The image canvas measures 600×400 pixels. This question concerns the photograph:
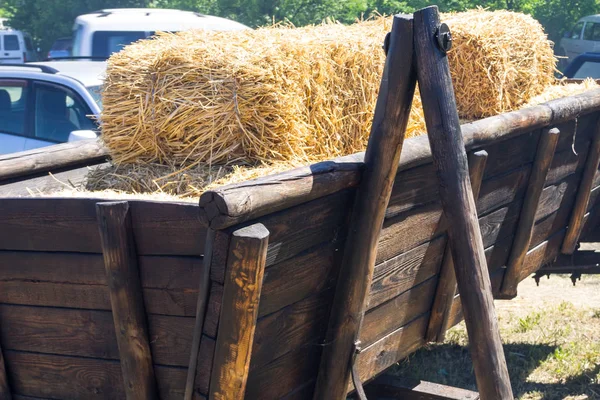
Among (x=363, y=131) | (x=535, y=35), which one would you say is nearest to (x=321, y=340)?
(x=363, y=131)

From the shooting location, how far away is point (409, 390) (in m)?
3.41

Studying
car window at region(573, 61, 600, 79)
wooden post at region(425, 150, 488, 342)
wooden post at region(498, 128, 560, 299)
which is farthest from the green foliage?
wooden post at region(425, 150, 488, 342)

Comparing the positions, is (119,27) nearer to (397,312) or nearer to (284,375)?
(397,312)

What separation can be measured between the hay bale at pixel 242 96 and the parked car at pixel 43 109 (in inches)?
165

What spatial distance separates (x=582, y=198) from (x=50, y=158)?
2.65m

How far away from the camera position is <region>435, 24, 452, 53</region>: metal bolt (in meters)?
2.37

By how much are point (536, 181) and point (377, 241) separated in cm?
139

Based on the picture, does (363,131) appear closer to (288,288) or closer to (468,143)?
(468,143)

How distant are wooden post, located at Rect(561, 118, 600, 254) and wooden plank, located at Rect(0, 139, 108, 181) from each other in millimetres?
2402

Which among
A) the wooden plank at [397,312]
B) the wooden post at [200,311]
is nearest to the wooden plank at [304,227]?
the wooden post at [200,311]

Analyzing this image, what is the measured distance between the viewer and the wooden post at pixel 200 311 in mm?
1910

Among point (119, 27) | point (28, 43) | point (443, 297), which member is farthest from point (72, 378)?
point (28, 43)

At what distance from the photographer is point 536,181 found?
350 centimetres

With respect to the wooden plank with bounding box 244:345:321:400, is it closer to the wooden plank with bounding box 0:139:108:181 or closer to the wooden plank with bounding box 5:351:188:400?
the wooden plank with bounding box 5:351:188:400
